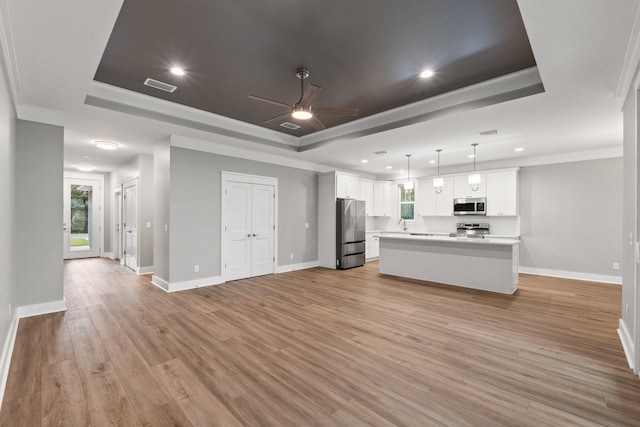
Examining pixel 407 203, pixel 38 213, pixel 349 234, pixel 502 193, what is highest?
pixel 502 193

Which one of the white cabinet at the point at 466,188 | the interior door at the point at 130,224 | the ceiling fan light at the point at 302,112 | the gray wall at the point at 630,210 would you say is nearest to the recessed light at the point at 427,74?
the ceiling fan light at the point at 302,112

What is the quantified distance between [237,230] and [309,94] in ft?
11.8

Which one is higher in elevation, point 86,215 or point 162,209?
point 162,209

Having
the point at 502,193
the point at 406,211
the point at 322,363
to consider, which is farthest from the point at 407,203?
the point at 322,363

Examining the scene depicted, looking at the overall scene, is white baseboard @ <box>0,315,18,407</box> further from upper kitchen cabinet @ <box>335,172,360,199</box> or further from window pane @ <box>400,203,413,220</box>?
window pane @ <box>400,203,413,220</box>

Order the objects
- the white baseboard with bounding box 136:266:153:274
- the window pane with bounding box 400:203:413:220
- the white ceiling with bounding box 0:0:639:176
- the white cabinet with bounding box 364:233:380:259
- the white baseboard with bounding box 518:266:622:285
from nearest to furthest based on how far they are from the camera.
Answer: the white ceiling with bounding box 0:0:639:176
the white baseboard with bounding box 518:266:622:285
the white baseboard with bounding box 136:266:153:274
the white cabinet with bounding box 364:233:380:259
the window pane with bounding box 400:203:413:220

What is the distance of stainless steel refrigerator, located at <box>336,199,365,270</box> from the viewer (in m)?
7.15

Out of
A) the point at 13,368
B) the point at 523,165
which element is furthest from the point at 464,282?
the point at 13,368

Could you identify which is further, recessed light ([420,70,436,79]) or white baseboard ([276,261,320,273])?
white baseboard ([276,261,320,273])

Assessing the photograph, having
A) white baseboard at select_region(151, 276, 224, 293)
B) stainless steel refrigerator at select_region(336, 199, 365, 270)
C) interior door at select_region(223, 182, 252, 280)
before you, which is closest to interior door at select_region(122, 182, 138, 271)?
white baseboard at select_region(151, 276, 224, 293)

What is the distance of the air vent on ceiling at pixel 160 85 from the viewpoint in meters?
3.56

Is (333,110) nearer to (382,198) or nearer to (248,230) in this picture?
(248,230)

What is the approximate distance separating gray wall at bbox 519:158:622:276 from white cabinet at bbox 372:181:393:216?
11.7 feet

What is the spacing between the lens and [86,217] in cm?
909
